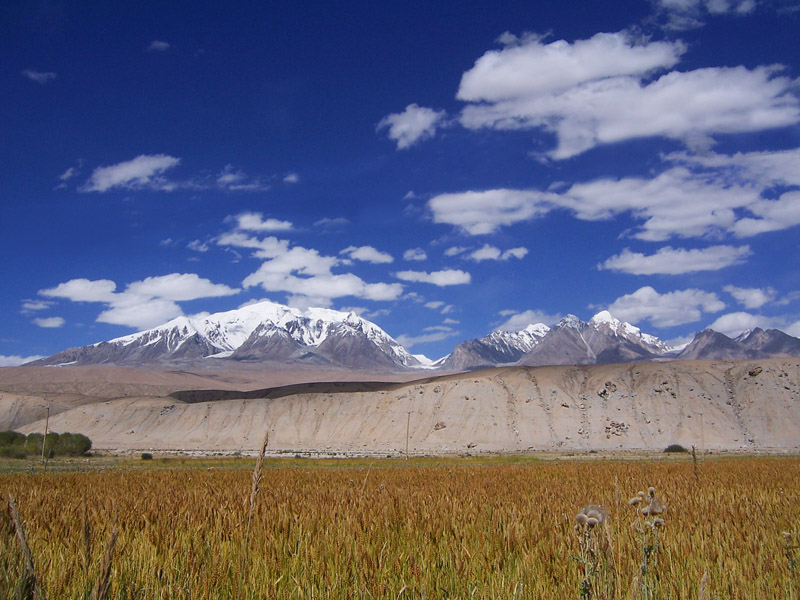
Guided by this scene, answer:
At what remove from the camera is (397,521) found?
25.3 feet

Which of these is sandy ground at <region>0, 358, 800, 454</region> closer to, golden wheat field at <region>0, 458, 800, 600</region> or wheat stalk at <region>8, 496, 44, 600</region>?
golden wheat field at <region>0, 458, 800, 600</region>

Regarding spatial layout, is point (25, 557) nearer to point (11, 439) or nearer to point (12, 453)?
point (12, 453)

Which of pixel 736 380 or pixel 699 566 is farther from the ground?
pixel 736 380

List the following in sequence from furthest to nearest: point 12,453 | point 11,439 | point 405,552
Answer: point 11,439
point 12,453
point 405,552

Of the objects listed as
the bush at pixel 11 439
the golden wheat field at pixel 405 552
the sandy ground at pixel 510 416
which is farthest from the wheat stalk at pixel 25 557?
the bush at pixel 11 439

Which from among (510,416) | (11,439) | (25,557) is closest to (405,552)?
(25,557)

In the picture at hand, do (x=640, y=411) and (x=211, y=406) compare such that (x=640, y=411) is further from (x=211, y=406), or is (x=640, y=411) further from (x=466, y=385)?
(x=211, y=406)

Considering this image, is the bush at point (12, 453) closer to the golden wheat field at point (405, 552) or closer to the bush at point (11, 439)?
the bush at point (11, 439)

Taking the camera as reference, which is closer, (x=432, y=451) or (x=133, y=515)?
(x=133, y=515)

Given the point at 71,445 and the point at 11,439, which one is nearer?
the point at 71,445

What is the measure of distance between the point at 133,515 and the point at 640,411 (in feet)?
266

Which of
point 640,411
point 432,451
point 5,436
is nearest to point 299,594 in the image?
point 432,451

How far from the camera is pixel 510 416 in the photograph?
8150cm

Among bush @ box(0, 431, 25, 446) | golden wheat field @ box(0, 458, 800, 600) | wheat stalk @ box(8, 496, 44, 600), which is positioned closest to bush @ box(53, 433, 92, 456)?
bush @ box(0, 431, 25, 446)
